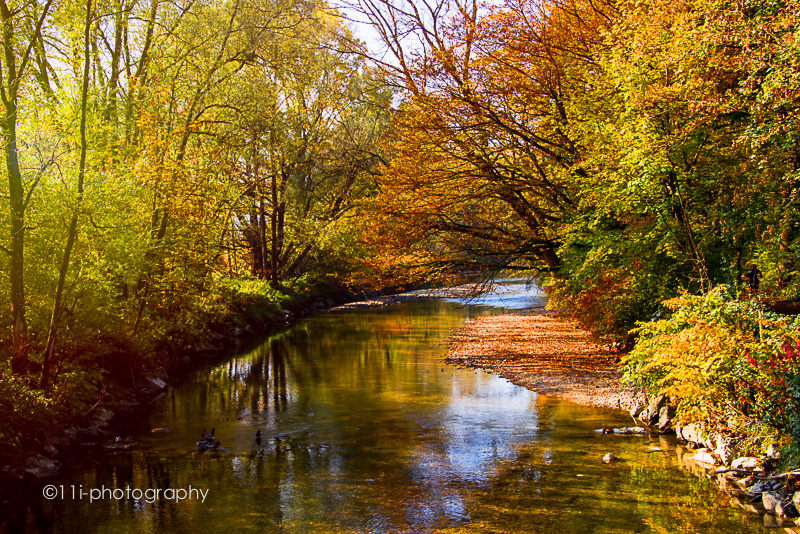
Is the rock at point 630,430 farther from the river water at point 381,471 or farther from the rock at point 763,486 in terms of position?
the rock at point 763,486

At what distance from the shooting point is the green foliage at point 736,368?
809cm

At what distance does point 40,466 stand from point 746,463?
11.7 m

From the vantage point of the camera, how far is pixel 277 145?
91.1ft

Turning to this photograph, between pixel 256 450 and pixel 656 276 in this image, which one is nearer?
pixel 256 450

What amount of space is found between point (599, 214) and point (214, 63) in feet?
48.9

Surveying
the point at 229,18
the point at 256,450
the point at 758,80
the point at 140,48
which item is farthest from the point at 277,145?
the point at 758,80

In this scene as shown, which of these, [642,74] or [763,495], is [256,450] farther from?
[642,74]

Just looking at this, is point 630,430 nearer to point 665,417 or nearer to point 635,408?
point 665,417

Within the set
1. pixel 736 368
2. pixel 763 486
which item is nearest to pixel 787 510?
pixel 763 486

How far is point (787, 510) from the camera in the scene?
25.2 ft

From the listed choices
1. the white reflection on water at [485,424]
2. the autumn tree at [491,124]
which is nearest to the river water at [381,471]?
the white reflection on water at [485,424]

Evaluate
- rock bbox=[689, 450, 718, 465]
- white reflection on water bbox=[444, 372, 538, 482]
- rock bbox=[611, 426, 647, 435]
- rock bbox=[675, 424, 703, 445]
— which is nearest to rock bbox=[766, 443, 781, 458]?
rock bbox=[689, 450, 718, 465]

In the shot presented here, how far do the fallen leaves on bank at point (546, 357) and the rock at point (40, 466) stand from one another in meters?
11.1

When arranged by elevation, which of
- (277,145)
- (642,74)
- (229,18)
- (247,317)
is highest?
(229,18)
